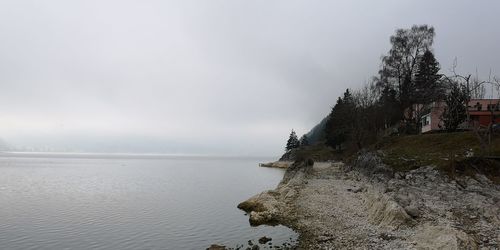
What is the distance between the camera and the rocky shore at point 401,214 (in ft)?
59.0

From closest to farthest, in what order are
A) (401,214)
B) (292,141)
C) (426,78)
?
1. (401,214)
2. (426,78)
3. (292,141)

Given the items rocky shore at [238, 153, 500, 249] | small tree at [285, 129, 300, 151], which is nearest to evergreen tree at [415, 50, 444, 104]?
rocky shore at [238, 153, 500, 249]

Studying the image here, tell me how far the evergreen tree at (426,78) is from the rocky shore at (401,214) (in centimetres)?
3326

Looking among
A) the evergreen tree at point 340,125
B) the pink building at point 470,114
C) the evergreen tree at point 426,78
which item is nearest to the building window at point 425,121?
the pink building at point 470,114

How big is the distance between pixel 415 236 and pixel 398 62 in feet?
185

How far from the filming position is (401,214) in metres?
21.6

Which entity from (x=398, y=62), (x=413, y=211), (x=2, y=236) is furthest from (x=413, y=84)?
(x=2, y=236)

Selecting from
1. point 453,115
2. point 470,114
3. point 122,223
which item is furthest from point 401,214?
point 470,114

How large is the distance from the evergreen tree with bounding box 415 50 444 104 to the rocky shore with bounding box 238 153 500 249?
109 ft

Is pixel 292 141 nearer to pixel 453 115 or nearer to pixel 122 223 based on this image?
pixel 453 115

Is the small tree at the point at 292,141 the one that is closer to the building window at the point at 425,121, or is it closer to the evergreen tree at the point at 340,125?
the evergreen tree at the point at 340,125

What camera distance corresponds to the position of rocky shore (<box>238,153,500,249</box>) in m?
18.0

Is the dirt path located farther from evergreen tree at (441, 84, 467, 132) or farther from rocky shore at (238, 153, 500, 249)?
evergreen tree at (441, 84, 467, 132)

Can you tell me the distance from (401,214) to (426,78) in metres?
55.4
